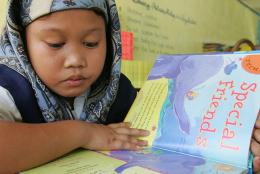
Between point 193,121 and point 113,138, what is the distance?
133 mm

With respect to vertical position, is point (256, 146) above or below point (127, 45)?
below

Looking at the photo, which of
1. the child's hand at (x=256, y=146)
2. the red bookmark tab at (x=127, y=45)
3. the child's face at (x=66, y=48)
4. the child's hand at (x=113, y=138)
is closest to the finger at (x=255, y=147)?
the child's hand at (x=256, y=146)

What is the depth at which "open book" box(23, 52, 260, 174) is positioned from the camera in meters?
0.41

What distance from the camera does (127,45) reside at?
110 centimetres

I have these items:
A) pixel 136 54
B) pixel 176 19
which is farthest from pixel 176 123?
pixel 176 19

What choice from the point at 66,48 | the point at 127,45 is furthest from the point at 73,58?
the point at 127,45

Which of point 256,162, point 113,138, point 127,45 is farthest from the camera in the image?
point 127,45

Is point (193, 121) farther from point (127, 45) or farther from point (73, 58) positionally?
point (127, 45)

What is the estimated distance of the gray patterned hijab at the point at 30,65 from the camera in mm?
532

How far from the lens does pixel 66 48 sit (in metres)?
0.51

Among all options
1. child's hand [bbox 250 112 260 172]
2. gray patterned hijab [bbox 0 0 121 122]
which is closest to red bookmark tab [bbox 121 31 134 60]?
gray patterned hijab [bbox 0 0 121 122]

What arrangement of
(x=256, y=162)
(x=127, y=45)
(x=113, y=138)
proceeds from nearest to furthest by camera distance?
(x=256, y=162) < (x=113, y=138) < (x=127, y=45)

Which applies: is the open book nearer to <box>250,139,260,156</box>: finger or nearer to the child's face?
<box>250,139,260,156</box>: finger

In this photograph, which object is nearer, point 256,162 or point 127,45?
point 256,162
